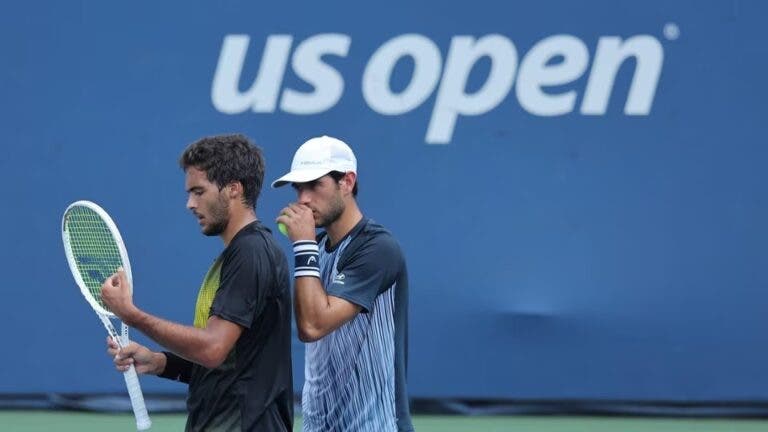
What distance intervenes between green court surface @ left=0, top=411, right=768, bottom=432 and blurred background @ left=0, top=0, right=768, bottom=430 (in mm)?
41

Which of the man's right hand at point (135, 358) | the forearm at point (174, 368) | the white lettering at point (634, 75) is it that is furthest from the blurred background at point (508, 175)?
the man's right hand at point (135, 358)

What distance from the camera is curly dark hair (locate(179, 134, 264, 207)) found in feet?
11.2

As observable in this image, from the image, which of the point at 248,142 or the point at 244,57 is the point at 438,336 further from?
the point at 248,142

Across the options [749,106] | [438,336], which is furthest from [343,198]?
[749,106]

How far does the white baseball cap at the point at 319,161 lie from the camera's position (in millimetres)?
3750

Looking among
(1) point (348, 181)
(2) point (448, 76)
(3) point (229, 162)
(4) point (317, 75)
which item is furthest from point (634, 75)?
(3) point (229, 162)

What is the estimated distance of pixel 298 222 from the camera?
12.0 ft

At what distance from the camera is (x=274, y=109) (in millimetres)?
6598

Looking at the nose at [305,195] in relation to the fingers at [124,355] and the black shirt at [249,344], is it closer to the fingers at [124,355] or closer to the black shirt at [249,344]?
the black shirt at [249,344]

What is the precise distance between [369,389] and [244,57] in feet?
10.3

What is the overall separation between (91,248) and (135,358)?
0.50 meters

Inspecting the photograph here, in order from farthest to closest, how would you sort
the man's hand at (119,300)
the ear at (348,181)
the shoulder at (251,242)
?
the ear at (348,181)
the shoulder at (251,242)
the man's hand at (119,300)

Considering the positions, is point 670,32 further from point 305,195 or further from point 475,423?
point 305,195

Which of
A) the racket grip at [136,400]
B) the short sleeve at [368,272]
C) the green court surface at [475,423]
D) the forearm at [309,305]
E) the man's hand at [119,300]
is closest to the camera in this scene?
the man's hand at [119,300]
